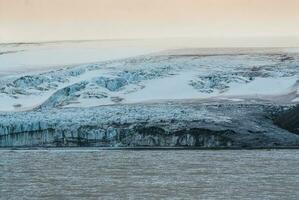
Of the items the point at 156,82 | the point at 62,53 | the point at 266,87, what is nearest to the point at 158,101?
the point at 156,82

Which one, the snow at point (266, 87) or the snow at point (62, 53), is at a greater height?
the snow at point (62, 53)

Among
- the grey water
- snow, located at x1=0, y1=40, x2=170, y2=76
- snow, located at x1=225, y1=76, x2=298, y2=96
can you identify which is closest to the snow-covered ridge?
snow, located at x1=225, y1=76, x2=298, y2=96

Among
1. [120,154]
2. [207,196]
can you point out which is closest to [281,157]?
[120,154]

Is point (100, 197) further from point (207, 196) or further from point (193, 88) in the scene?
point (193, 88)

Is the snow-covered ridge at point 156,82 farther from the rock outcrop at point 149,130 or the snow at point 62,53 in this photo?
the rock outcrop at point 149,130

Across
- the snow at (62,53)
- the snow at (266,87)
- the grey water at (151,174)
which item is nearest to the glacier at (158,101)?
the snow at (266,87)
